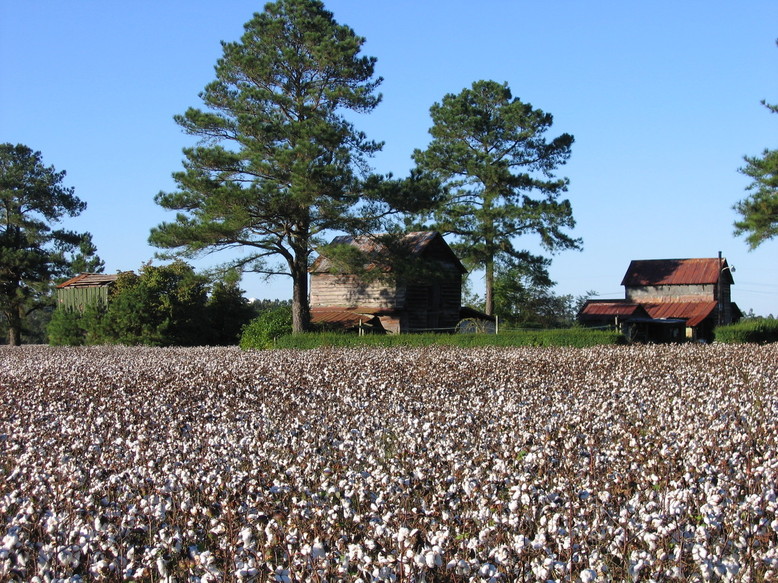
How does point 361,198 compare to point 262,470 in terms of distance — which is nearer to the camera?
point 262,470

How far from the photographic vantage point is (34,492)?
6.05m

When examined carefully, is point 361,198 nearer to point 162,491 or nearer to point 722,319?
point 162,491

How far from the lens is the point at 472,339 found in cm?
3039

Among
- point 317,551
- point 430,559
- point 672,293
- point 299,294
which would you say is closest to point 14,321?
point 299,294

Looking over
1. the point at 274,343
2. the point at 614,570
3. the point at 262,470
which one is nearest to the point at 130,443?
the point at 262,470

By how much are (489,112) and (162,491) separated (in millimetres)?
45817

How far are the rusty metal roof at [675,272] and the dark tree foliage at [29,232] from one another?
39534mm

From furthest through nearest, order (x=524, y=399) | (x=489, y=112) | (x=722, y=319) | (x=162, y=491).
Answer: (x=722, y=319), (x=489, y=112), (x=524, y=399), (x=162, y=491)

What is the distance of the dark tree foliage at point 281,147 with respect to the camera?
32656 millimetres

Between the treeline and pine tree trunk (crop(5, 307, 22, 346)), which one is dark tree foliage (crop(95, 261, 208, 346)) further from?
pine tree trunk (crop(5, 307, 22, 346))

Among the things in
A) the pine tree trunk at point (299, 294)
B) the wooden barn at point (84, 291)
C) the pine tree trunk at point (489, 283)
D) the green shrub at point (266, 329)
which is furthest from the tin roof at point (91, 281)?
the pine tree trunk at point (489, 283)

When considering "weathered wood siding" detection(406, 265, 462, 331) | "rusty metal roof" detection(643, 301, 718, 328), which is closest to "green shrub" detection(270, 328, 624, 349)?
"weathered wood siding" detection(406, 265, 462, 331)

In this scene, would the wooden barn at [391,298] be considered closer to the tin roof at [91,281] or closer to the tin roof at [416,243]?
the tin roof at [416,243]

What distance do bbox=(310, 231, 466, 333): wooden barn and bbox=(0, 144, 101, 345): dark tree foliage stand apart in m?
17.4
